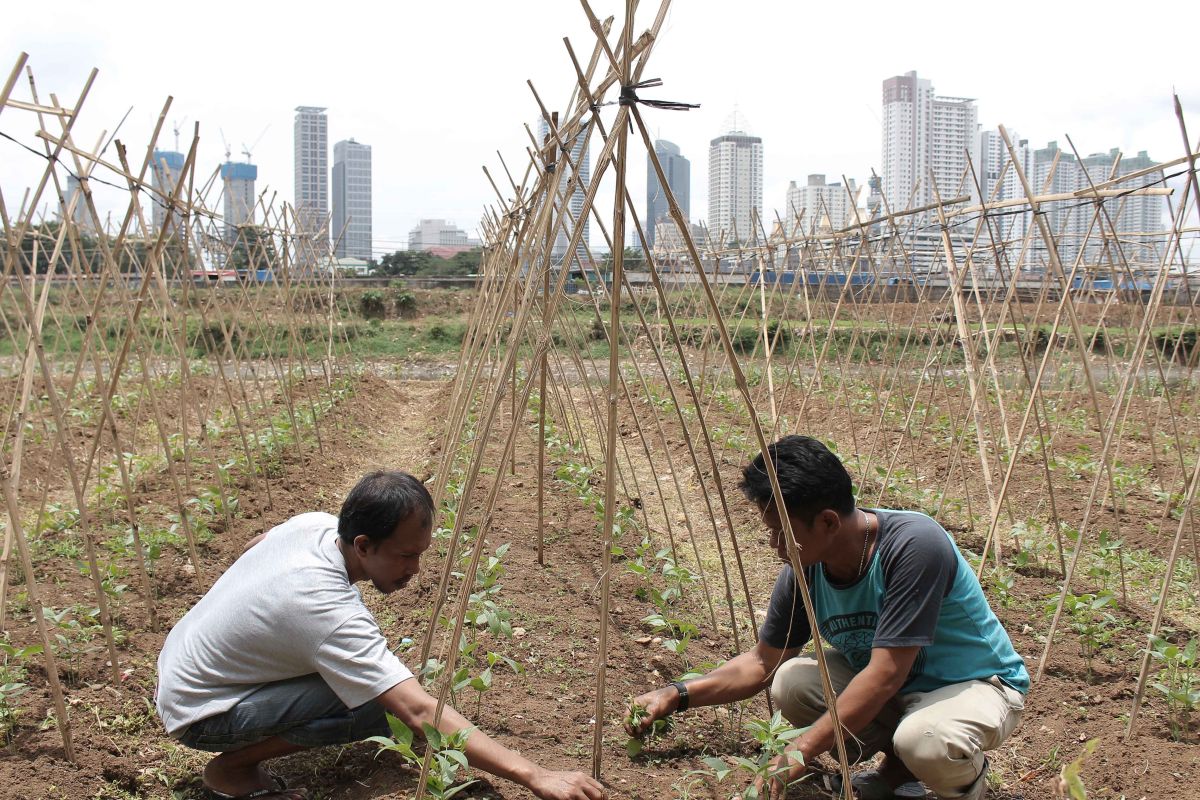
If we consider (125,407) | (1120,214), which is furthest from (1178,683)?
(125,407)

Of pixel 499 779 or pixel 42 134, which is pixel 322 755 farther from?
pixel 42 134

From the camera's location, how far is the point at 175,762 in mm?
2811

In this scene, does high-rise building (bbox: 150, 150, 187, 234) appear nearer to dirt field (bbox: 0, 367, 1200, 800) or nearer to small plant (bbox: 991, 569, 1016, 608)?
dirt field (bbox: 0, 367, 1200, 800)

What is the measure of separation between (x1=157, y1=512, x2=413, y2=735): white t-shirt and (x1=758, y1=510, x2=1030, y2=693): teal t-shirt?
1165 mm

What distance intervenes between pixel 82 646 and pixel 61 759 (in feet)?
2.45

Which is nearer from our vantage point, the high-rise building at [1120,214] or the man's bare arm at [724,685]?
the man's bare arm at [724,685]

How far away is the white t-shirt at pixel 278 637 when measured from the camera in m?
2.32

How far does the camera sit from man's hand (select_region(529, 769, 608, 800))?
2172 mm

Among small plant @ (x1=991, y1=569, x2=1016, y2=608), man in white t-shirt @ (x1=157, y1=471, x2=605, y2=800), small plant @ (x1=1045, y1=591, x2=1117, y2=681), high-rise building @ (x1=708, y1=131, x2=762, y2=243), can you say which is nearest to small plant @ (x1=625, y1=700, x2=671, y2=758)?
man in white t-shirt @ (x1=157, y1=471, x2=605, y2=800)

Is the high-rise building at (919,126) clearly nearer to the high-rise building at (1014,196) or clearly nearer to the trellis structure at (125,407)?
the high-rise building at (1014,196)

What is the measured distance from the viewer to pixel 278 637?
2398mm

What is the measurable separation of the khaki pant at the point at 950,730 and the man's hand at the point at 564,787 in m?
0.67

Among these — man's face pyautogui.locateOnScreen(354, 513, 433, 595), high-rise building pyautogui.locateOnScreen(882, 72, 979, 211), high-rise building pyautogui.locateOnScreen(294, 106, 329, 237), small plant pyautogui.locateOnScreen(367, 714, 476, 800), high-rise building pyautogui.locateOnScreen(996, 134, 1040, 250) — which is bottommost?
small plant pyautogui.locateOnScreen(367, 714, 476, 800)

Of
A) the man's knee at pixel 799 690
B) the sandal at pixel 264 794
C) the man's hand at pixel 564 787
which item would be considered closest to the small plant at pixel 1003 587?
the man's knee at pixel 799 690
